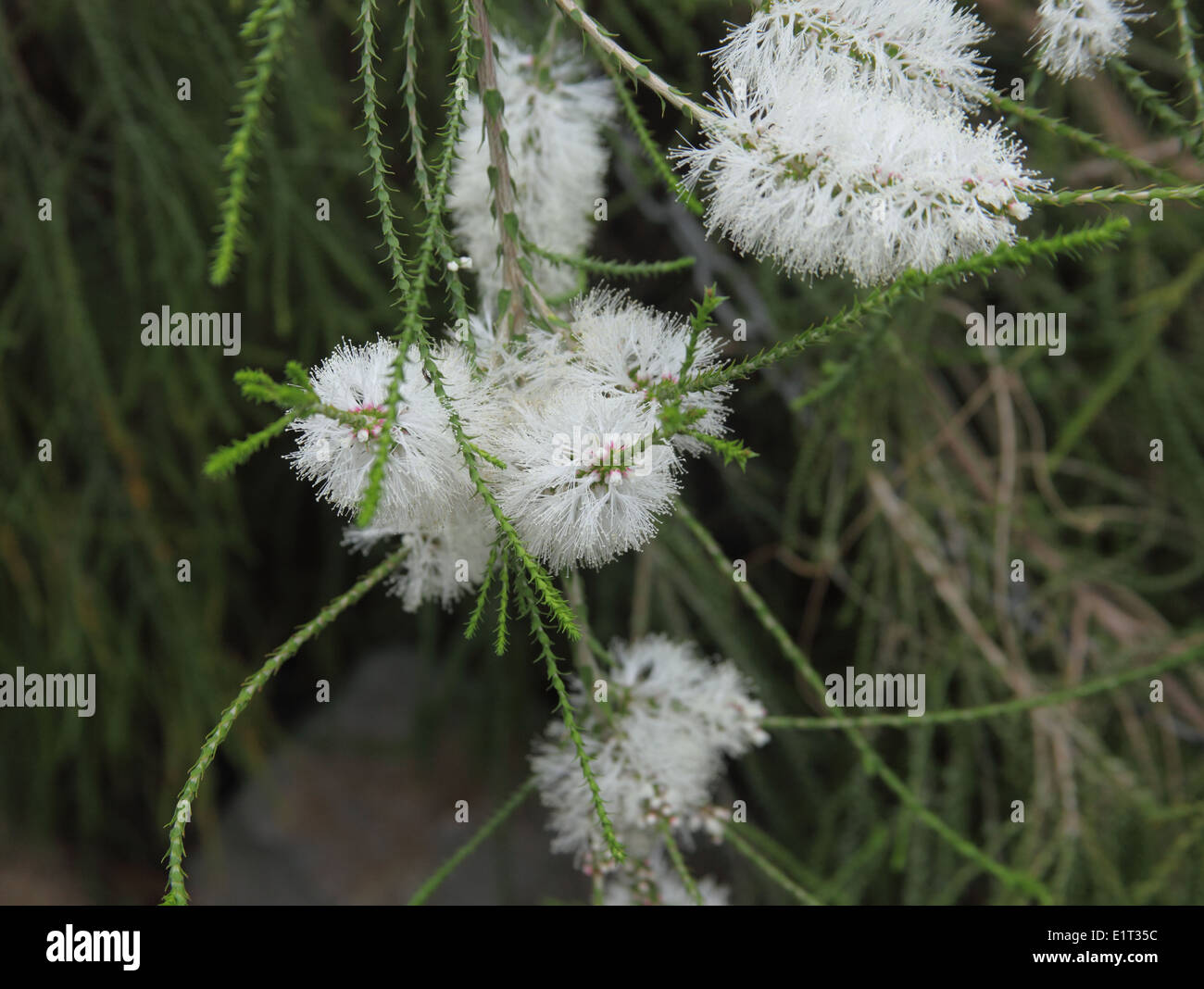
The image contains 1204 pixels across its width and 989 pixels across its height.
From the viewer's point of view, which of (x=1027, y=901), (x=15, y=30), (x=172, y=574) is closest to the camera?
(x=1027, y=901)

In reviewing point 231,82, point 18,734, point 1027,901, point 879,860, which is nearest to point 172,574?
point 18,734

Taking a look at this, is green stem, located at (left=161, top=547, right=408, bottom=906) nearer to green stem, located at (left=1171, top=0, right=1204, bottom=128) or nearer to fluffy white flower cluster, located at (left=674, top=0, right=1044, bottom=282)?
fluffy white flower cluster, located at (left=674, top=0, right=1044, bottom=282)

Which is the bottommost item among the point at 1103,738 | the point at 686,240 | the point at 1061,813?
the point at 1061,813

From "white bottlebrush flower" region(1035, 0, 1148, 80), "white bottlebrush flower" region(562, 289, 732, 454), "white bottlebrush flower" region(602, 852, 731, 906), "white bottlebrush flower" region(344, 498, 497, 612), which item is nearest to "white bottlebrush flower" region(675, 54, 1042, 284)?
"white bottlebrush flower" region(562, 289, 732, 454)

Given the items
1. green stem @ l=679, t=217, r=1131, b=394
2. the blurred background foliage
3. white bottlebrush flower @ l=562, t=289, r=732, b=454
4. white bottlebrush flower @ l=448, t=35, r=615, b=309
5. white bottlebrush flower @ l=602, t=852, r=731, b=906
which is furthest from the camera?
the blurred background foliage

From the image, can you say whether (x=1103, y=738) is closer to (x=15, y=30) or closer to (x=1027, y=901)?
(x=1027, y=901)

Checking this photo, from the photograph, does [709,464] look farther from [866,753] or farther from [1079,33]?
[1079,33]
